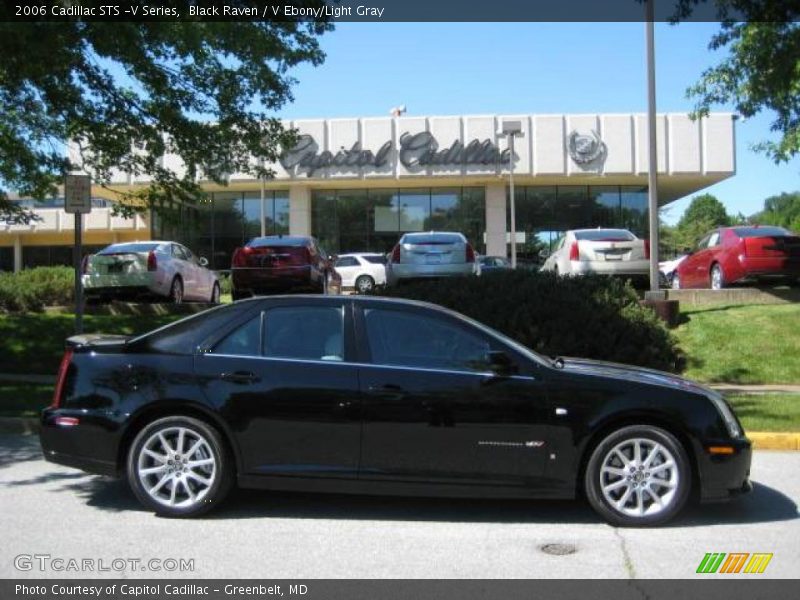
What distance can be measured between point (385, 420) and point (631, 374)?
1864 millimetres

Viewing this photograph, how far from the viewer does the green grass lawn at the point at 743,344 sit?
11539 millimetres

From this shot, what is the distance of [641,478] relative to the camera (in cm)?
534

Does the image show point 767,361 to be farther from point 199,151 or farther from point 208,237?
point 208,237

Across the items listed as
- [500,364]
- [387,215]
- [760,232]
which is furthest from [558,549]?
[387,215]

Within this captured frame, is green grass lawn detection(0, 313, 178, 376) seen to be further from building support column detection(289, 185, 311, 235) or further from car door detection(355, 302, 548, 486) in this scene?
building support column detection(289, 185, 311, 235)

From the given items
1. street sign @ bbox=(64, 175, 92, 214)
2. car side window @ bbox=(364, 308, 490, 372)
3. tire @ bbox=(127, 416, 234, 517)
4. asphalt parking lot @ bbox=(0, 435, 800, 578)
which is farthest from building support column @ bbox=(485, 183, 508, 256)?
tire @ bbox=(127, 416, 234, 517)

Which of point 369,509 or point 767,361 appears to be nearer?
point 369,509

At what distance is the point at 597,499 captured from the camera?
5336 mm

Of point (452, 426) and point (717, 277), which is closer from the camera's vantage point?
point (452, 426)

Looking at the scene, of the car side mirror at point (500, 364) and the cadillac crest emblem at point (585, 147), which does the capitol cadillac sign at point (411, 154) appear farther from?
the car side mirror at point (500, 364)

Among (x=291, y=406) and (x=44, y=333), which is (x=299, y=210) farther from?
(x=291, y=406)

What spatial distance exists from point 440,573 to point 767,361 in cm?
910

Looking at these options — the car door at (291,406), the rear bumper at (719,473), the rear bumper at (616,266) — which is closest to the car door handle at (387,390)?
the car door at (291,406)
